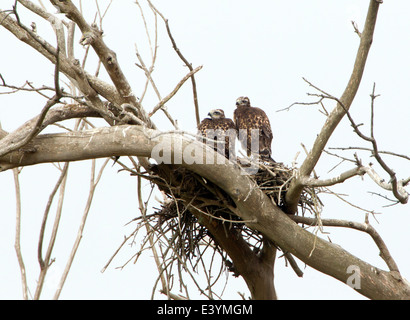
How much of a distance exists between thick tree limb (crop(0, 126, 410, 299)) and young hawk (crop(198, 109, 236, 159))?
65 cm

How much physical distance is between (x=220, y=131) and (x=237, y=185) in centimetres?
93

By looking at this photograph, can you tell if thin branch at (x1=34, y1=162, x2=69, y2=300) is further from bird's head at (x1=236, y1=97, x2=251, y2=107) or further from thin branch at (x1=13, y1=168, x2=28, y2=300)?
bird's head at (x1=236, y1=97, x2=251, y2=107)

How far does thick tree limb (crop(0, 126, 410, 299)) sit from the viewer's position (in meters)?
3.53

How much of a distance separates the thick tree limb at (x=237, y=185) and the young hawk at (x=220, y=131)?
2.14 ft

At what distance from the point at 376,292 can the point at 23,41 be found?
3.11m

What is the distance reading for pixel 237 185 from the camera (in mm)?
3682

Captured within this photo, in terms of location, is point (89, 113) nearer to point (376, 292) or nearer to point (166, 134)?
point (166, 134)

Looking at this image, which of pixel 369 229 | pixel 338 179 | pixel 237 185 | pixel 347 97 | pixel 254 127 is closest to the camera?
pixel 338 179

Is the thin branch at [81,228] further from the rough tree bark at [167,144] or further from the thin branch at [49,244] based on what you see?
the rough tree bark at [167,144]

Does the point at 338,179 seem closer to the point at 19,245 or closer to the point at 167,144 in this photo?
the point at 167,144

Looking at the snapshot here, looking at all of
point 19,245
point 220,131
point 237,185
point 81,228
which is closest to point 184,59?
point 220,131

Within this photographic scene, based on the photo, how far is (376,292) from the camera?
12.6 ft
